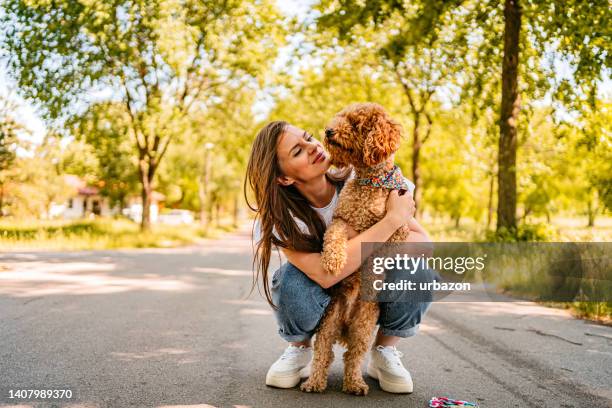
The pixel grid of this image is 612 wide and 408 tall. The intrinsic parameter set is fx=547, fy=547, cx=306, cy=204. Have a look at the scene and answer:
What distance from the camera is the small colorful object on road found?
2.88m

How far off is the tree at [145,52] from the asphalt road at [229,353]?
1164 cm

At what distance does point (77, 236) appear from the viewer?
55.7 feet

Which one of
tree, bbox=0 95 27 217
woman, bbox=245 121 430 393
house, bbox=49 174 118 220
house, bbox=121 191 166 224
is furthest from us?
house, bbox=49 174 118 220

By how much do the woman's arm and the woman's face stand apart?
0.51 meters

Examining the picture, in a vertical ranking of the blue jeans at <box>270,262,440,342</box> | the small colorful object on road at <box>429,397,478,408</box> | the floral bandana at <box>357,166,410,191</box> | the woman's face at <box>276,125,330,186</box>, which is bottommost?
the small colorful object on road at <box>429,397,478,408</box>

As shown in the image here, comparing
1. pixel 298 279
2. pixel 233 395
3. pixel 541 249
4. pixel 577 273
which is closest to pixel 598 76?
pixel 541 249

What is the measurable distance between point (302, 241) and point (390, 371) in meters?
0.93

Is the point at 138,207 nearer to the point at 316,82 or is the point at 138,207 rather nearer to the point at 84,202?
the point at 84,202

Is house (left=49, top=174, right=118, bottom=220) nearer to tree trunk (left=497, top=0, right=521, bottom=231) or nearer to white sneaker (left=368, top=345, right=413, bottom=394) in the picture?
tree trunk (left=497, top=0, right=521, bottom=231)

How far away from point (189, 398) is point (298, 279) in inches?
35.8

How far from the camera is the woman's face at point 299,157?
3457mm

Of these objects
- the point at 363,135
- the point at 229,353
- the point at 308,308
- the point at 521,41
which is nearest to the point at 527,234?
the point at 521,41

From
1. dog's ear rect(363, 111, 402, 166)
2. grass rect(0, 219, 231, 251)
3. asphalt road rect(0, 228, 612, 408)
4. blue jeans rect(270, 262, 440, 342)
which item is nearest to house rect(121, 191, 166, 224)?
grass rect(0, 219, 231, 251)

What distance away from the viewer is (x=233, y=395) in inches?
122
